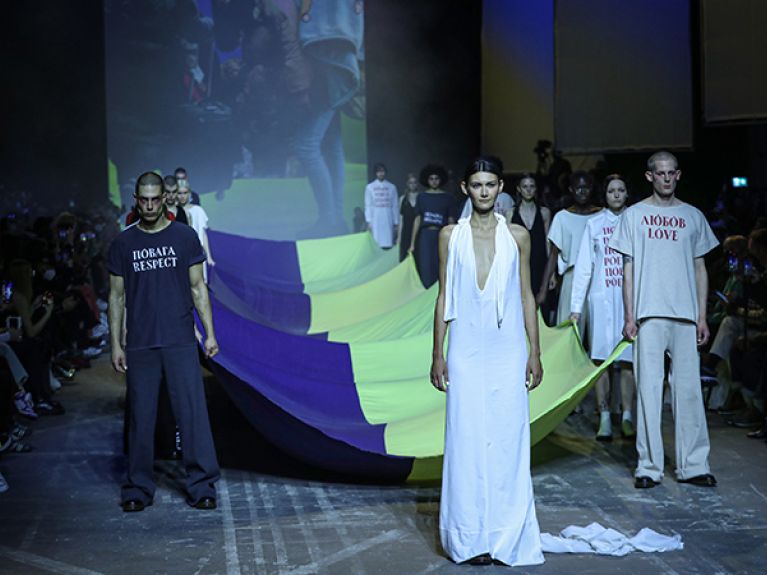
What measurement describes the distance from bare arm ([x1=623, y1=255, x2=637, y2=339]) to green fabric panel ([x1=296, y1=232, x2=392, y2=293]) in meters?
5.66

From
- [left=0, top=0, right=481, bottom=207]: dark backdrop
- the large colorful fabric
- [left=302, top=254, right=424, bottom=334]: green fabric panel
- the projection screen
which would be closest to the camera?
the large colorful fabric

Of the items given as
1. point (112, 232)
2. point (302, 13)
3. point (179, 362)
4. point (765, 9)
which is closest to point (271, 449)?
point (179, 362)

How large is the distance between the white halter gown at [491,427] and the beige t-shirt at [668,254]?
1.26 meters

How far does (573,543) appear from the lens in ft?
13.5

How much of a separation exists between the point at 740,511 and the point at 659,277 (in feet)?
3.47

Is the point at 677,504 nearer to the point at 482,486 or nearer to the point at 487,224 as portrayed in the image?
the point at 482,486

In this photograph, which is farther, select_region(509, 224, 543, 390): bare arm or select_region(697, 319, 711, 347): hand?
select_region(697, 319, 711, 347): hand

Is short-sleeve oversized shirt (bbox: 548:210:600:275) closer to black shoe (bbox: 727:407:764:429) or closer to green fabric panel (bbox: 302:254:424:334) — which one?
black shoe (bbox: 727:407:764:429)

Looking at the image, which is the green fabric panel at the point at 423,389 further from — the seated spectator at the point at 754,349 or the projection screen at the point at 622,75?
the projection screen at the point at 622,75

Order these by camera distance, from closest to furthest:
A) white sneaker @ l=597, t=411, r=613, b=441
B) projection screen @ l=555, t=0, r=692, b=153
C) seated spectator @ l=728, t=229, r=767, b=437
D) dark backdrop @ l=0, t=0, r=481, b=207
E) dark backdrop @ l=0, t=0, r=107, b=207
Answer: white sneaker @ l=597, t=411, r=613, b=441, seated spectator @ l=728, t=229, r=767, b=437, projection screen @ l=555, t=0, r=692, b=153, dark backdrop @ l=0, t=0, r=107, b=207, dark backdrop @ l=0, t=0, r=481, b=207

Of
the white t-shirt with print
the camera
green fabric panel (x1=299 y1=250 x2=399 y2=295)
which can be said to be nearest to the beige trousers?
the camera

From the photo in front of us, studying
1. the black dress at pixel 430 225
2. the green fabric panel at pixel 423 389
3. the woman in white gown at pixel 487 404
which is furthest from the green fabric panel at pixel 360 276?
the woman in white gown at pixel 487 404

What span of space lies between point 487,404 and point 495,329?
0.85ft

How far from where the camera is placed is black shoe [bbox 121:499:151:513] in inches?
187
